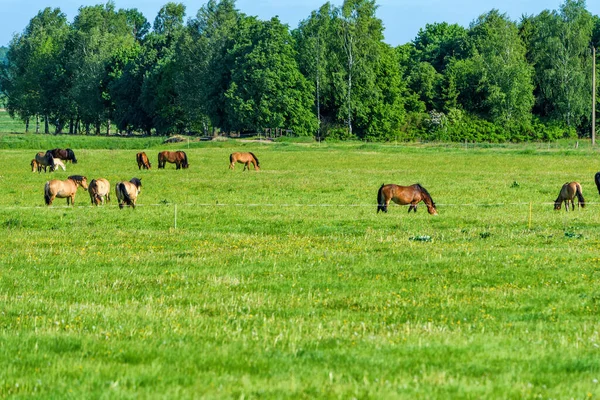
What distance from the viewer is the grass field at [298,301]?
8.18 m

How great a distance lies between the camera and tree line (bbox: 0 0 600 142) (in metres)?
101

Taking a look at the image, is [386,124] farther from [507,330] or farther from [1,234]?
[507,330]

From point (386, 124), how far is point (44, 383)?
10094cm

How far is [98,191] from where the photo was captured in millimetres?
34500

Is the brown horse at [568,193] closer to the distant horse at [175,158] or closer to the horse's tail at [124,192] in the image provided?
the horse's tail at [124,192]

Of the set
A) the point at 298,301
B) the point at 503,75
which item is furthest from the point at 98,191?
the point at 503,75

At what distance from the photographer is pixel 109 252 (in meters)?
19.2

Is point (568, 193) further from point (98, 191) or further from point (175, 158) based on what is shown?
point (175, 158)

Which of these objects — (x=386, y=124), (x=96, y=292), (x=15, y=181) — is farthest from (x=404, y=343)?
(x=386, y=124)

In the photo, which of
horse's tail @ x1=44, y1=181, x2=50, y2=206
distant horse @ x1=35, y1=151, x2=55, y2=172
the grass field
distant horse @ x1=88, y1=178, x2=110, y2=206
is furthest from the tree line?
the grass field

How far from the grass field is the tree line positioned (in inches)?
2736

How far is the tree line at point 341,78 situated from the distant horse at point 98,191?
62359 millimetres

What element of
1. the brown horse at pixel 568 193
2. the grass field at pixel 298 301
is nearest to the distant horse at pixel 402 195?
the grass field at pixel 298 301

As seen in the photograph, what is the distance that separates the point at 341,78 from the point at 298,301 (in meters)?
93.2
